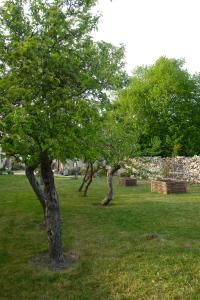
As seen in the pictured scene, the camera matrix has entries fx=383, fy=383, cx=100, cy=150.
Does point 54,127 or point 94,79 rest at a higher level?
point 94,79

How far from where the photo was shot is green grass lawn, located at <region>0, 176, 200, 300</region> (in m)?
8.21

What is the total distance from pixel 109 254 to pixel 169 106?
131ft

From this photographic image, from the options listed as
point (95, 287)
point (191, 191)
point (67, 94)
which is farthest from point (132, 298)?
point (191, 191)

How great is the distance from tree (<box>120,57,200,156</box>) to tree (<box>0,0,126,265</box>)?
36.5 meters

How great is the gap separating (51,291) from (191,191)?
18789 millimetres

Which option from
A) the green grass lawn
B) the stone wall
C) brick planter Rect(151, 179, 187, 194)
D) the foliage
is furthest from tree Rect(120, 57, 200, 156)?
the foliage

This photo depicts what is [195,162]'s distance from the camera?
102ft

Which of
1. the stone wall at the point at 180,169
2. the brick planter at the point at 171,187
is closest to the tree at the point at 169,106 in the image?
the stone wall at the point at 180,169

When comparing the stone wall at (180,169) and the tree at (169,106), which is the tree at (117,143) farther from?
the tree at (169,106)

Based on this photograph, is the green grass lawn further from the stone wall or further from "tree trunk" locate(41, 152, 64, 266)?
the stone wall

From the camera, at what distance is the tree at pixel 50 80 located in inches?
336

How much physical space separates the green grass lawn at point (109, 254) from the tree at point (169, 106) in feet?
97.7

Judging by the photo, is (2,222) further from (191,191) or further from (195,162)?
(195,162)

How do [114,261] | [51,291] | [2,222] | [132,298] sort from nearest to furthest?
1. [132,298]
2. [51,291]
3. [114,261]
4. [2,222]
